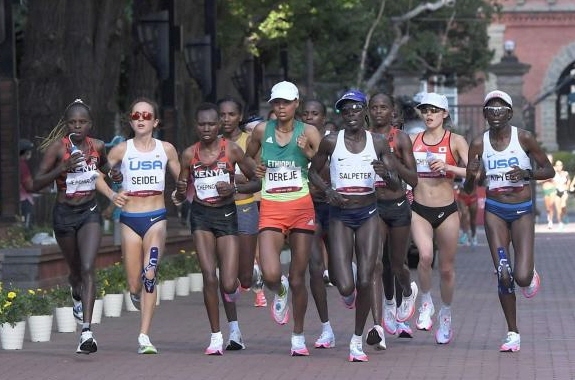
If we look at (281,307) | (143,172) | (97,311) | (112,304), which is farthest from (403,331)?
(112,304)

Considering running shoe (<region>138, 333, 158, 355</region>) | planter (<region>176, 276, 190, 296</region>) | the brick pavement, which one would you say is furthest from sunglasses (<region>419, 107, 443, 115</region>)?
Result: planter (<region>176, 276, 190, 296</region>)

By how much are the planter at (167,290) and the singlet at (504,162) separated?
22.4 ft

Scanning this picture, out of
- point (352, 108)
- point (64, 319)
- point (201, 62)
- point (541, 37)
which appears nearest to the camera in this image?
point (352, 108)

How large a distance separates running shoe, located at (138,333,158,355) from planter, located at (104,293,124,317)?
12.2ft

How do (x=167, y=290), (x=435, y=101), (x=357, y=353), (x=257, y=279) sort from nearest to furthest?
(x=357, y=353) → (x=435, y=101) → (x=257, y=279) → (x=167, y=290)

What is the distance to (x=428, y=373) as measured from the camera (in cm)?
1310

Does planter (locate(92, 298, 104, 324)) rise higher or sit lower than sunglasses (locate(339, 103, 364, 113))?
lower

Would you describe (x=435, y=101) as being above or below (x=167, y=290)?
above

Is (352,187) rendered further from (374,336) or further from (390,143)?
(374,336)

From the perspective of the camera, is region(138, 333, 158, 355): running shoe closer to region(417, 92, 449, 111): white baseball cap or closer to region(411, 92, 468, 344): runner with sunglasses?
region(411, 92, 468, 344): runner with sunglasses

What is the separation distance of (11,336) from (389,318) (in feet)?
10.1

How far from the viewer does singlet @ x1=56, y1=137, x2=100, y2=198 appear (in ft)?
47.5

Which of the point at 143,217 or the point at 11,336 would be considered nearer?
the point at 143,217

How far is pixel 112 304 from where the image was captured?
59.9ft
